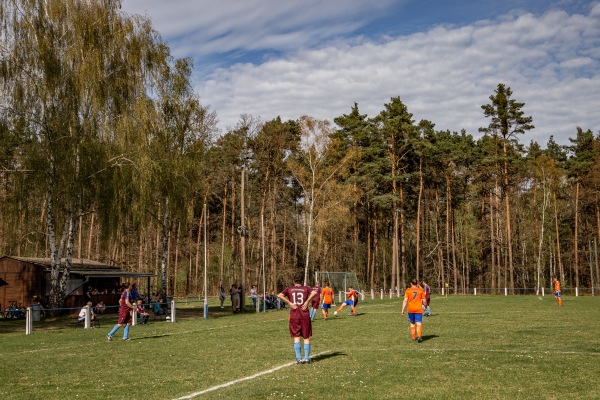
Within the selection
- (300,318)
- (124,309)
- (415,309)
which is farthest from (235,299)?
(300,318)

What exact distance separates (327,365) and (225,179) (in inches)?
1902

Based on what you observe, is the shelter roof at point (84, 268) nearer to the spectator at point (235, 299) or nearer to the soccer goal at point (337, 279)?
the spectator at point (235, 299)

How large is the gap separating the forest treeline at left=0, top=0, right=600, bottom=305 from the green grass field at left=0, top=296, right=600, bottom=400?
923cm

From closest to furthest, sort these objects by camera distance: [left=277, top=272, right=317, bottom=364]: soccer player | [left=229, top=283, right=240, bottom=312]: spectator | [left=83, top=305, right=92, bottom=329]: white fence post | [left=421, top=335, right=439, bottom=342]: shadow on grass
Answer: [left=277, top=272, right=317, bottom=364]: soccer player, [left=421, top=335, right=439, bottom=342]: shadow on grass, [left=83, top=305, right=92, bottom=329]: white fence post, [left=229, top=283, right=240, bottom=312]: spectator

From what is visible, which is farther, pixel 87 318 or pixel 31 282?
pixel 31 282

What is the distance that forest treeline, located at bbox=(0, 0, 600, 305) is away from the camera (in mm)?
27297

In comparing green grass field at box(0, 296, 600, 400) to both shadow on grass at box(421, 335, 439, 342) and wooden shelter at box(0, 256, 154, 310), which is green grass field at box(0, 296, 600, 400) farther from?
wooden shelter at box(0, 256, 154, 310)

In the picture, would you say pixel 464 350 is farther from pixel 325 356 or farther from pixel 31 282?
pixel 31 282

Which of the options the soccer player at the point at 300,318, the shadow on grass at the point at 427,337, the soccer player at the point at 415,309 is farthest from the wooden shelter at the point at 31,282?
the soccer player at the point at 300,318

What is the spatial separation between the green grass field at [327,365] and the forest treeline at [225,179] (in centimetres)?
923

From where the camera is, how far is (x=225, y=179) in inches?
2335

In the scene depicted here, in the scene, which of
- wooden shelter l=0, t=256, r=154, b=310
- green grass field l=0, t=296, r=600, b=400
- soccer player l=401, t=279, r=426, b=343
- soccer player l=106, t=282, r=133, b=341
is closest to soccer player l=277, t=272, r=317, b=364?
green grass field l=0, t=296, r=600, b=400

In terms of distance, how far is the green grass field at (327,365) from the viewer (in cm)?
930

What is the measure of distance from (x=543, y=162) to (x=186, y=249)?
133 ft
